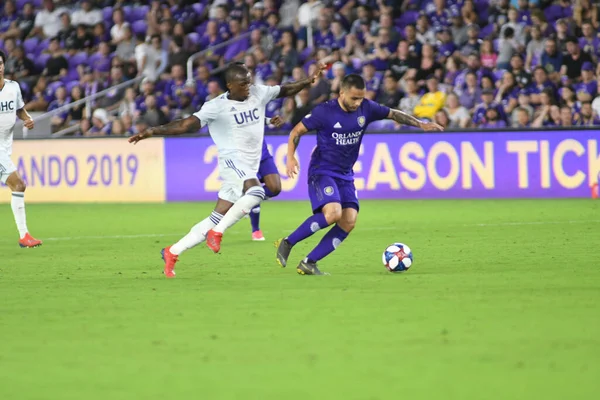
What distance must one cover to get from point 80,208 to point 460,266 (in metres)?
12.2

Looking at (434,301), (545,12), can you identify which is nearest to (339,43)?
(545,12)

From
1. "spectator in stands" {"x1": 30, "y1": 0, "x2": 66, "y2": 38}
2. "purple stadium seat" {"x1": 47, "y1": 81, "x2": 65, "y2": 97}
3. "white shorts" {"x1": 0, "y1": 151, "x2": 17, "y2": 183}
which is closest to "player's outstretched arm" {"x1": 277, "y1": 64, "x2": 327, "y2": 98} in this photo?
"white shorts" {"x1": 0, "y1": 151, "x2": 17, "y2": 183}

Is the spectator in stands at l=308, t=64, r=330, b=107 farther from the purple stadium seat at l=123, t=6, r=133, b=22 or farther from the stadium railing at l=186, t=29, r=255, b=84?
the purple stadium seat at l=123, t=6, r=133, b=22

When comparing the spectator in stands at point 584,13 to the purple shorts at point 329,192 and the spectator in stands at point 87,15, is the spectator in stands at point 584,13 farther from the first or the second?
the purple shorts at point 329,192

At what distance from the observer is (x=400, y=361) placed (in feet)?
19.6

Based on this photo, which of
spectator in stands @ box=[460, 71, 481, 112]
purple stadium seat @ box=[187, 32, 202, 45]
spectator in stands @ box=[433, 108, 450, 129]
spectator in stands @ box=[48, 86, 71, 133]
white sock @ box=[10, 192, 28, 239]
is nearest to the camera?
white sock @ box=[10, 192, 28, 239]

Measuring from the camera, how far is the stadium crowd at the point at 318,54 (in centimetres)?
2133

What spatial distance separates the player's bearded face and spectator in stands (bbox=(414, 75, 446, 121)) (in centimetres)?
1127

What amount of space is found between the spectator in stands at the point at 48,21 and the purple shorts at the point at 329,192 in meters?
20.3

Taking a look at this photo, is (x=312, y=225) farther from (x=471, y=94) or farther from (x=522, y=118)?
(x=471, y=94)

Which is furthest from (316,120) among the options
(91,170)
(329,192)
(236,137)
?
(91,170)

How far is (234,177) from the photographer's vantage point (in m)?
10.9

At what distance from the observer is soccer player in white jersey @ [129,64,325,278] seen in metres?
10.6

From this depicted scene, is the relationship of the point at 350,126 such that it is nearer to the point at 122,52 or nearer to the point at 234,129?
the point at 234,129
